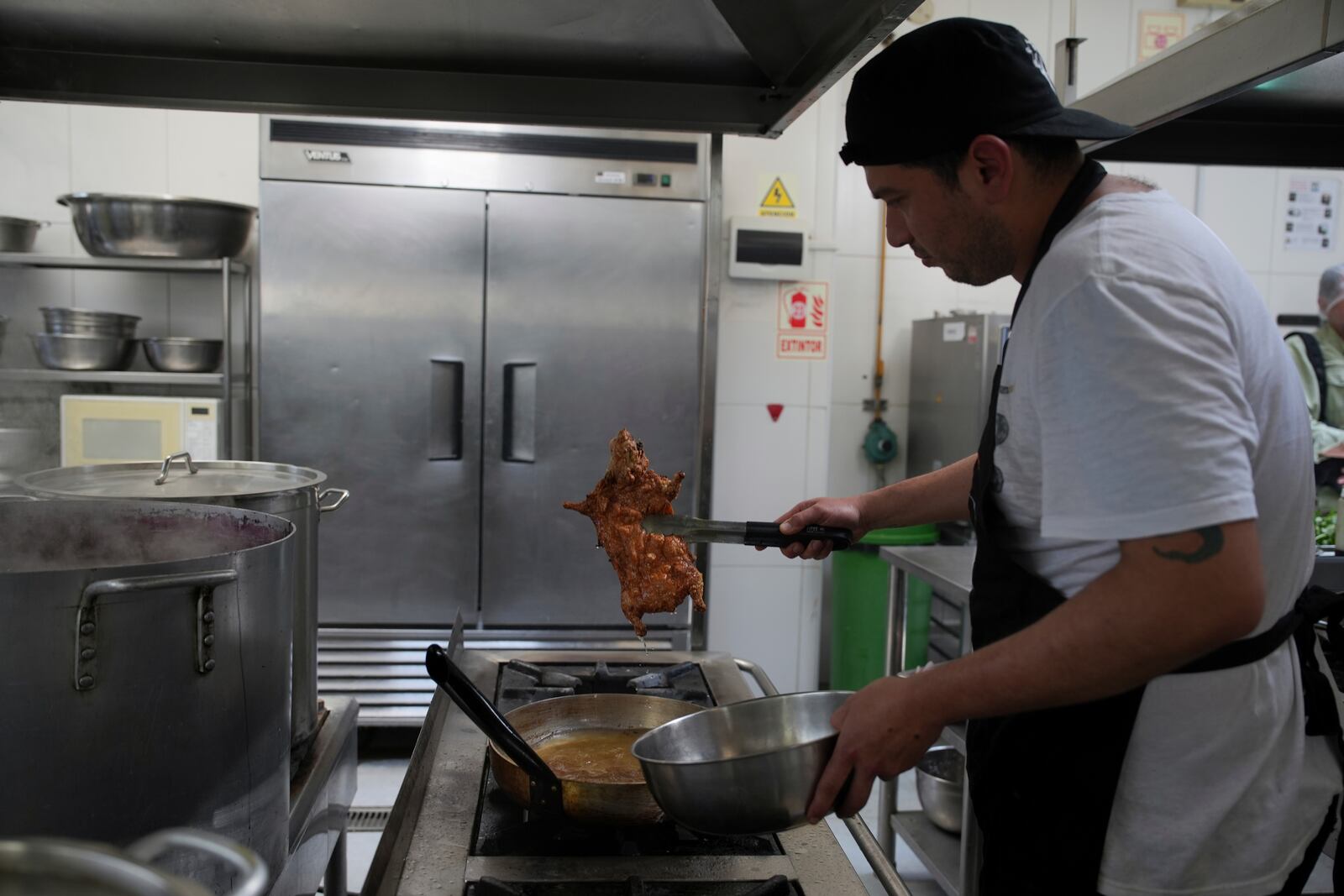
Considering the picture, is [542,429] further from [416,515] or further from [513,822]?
[513,822]

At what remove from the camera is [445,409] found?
405 centimetres

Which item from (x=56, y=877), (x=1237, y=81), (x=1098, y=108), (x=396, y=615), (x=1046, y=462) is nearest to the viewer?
(x=56, y=877)

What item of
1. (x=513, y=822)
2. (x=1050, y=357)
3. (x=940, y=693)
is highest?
(x=1050, y=357)

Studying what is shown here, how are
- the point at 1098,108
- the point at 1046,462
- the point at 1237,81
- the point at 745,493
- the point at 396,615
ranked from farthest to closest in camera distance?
the point at 745,493 < the point at 396,615 < the point at 1098,108 < the point at 1237,81 < the point at 1046,462

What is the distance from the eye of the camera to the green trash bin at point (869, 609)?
180 inches

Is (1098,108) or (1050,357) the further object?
(1098,108)

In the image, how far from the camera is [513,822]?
1435 mm

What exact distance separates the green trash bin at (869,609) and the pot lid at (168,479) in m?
3.21

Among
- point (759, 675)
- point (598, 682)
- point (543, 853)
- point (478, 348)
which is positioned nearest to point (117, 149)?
point (478, 348)

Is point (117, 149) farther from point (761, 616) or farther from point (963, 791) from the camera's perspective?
point (963, 791)

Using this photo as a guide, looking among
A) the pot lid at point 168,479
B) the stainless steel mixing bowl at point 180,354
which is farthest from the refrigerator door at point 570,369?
the pot lid at point 168,479

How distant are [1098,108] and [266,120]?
3.14 m

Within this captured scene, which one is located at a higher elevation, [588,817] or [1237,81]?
[1237,81]

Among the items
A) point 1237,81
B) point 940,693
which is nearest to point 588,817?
point 940,693
